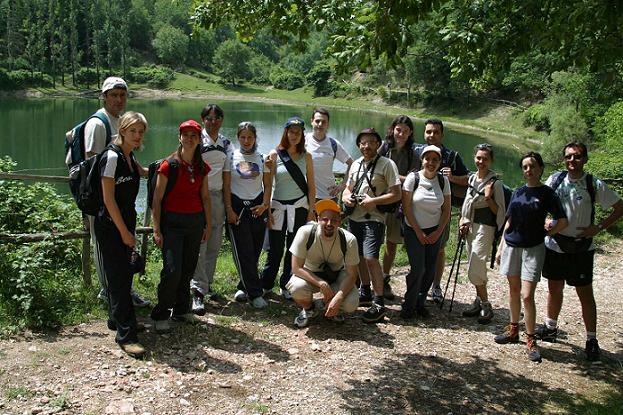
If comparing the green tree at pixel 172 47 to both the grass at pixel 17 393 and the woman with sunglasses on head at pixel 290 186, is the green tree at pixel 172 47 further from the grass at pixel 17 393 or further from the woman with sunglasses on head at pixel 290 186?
the grass at pixel 17 393

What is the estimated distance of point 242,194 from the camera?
19.5ft

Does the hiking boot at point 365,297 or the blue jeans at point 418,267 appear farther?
the hiking boot at point 365,297

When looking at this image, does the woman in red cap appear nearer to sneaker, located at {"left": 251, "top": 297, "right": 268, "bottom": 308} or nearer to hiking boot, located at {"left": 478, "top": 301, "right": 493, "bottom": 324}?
sneaker, located at {"left": 251, "top": 297, "right": 268, "bottom": 308}

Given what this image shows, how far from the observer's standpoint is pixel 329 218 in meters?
5.36

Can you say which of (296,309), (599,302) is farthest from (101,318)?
(599,302)

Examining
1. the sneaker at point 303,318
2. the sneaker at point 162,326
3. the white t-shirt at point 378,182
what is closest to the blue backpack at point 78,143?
the sneaker at point 162,326

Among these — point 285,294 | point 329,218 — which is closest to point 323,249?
point 329,218

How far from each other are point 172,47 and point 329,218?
404ft

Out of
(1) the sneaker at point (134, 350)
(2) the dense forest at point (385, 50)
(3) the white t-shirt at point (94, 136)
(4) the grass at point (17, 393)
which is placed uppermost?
(2) the dense forest at point (385, 50)

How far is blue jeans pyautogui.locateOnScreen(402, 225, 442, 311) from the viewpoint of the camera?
5.96 metres

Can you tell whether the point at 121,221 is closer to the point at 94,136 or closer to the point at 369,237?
the point at 94,136

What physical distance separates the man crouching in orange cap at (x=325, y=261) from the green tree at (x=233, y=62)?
108 m

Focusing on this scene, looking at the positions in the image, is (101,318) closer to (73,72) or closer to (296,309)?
(296,309)

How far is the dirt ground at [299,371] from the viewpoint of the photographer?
162 inches
